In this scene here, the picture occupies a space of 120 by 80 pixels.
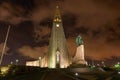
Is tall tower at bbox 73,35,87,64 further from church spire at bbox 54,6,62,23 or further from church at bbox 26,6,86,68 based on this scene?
church spire at bbox 54,6,62,23

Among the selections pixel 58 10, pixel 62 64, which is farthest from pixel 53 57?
pixel 58 10

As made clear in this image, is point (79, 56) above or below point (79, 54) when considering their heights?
below

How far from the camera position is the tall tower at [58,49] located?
73.4 meters

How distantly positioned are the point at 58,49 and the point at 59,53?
1.31 meters

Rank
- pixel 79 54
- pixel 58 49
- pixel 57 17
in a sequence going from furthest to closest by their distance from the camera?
pixel 57 17
pixel 58 49
pixel 79 54

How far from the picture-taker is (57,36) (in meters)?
75.8

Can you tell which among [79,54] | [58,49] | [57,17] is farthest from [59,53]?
[57,17]

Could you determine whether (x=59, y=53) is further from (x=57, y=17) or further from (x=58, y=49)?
(x=57, y=17)

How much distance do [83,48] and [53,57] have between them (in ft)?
31.2

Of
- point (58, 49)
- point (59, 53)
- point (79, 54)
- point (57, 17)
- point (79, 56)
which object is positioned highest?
point (57, 17)

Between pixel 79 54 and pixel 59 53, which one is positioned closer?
pixel 79 54

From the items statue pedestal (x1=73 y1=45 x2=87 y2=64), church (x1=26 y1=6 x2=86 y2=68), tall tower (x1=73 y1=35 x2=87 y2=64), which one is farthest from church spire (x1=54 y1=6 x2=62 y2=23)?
statue pedestal (x1=73 y1=45 x2=87 y2=64)

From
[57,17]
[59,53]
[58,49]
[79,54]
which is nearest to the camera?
[79,54]

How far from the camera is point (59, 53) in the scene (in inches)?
2916
